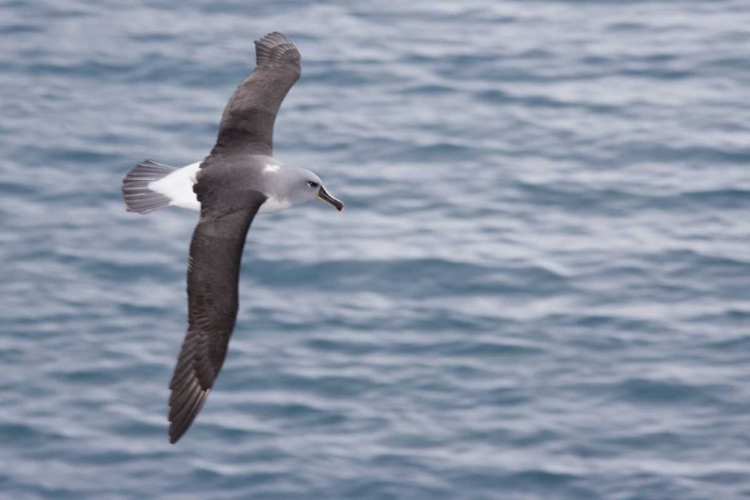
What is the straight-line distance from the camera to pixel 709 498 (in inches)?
645

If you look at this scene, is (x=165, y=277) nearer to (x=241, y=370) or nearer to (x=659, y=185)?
(x=241, y=370)

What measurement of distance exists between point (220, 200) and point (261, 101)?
1.71 meters

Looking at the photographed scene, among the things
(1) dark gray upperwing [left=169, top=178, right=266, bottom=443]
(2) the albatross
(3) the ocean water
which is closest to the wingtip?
(2) the albatross

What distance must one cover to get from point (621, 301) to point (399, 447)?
365cm

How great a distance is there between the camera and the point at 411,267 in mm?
19219

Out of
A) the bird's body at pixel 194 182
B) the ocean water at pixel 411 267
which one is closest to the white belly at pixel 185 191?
the bird's body at pixel 194 182

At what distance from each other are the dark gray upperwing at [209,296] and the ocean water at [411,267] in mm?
5270

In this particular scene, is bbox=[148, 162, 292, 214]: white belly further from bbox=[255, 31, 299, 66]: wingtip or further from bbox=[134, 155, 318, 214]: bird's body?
bbox=[255, 31, 299, 66]: wingtip

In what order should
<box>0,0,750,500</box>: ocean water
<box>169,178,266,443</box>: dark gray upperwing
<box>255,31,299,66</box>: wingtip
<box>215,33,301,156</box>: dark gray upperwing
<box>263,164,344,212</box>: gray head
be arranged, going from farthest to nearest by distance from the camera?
1. <box>0,0,750,500</box>: ocean water
2. <box>255,31,299,66</box>: wingtip
3. <box>215,33,301,156</box>: dark gray upperwing
4. <box>263,164,344,212</box>: gray head
5. <box>169,178,266,443</box>: dark gray upperwing

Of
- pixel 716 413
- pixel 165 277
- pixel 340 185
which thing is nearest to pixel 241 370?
pixel 165 277

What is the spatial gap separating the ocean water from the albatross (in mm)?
5194

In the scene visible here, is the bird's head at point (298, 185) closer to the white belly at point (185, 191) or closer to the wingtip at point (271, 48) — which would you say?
the white belly at point (185, 191)

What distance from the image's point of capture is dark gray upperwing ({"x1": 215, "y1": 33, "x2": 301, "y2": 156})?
41.7 ft

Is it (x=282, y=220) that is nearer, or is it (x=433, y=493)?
(x=433, y=493)
